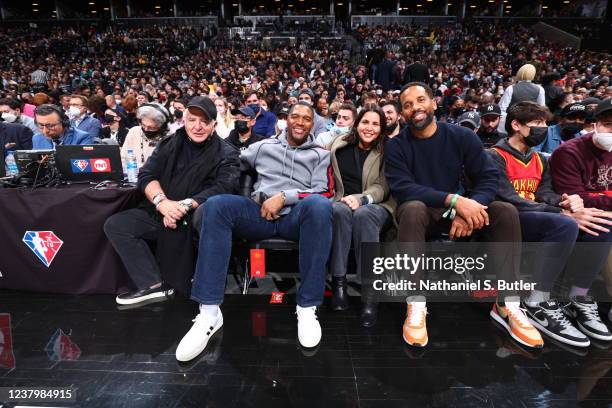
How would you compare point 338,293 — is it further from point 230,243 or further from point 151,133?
point 151,133

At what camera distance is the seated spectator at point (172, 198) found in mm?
2613

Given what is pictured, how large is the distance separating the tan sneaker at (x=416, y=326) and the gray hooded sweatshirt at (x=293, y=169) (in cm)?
99

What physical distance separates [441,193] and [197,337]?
1.75 meters

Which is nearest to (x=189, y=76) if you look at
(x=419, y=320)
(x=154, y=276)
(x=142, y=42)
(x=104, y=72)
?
(x=104, y=72)

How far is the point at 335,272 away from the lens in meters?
2.57

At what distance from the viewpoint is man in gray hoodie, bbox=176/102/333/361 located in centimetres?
224

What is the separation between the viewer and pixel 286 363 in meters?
2.07

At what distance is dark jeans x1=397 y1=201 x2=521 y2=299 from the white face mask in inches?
32.4

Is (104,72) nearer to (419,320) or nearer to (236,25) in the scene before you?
(236,25)

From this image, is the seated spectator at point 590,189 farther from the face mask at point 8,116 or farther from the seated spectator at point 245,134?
the face mask at point 8,116

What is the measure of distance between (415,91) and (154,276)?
7.49ft

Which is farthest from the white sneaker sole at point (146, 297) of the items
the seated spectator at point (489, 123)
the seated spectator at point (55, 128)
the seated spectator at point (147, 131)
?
the seated spectator at point (489, 123)

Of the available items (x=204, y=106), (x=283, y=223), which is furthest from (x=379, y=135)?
(x=204, y=106)

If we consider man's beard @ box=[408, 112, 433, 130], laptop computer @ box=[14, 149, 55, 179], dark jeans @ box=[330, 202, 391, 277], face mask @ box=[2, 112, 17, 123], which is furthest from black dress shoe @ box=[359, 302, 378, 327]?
face mask @ box=[2, 112, 17, 123]
